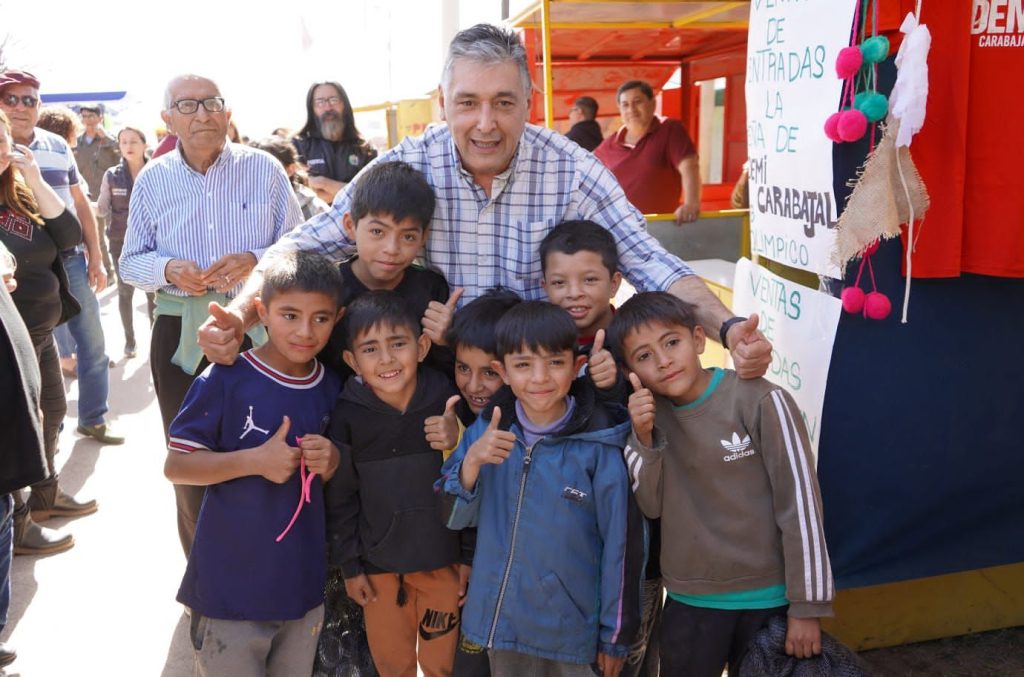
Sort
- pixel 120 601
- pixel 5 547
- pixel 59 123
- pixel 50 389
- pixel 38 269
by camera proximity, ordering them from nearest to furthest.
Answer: pixel 5 547 → pixel 120 601 → pixel 38 269 → pixel 50 389 → pixel 59 123

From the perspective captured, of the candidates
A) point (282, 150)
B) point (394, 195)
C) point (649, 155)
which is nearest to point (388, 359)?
point (394, 195)

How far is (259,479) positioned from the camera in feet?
6.97

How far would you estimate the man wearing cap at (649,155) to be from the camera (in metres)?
6.12

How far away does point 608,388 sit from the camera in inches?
83.8

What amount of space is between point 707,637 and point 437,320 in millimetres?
1114

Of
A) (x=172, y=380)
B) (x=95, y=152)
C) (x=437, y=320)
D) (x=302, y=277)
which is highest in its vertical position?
(x=95, y=152)

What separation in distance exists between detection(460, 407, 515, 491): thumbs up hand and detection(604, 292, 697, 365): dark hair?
391 millimetres

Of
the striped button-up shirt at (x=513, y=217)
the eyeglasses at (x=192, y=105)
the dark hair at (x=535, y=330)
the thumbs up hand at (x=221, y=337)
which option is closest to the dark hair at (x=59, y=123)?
the eyeglasses at (x=192, y=105)

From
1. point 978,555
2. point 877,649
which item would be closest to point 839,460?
point 978,555

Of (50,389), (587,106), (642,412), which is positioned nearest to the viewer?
(642,412)

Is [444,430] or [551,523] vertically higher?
[444,430]

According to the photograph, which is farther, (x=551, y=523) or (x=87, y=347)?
(x=87, y=347)

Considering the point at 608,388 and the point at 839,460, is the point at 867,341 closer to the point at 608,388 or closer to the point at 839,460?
the point at 839,460

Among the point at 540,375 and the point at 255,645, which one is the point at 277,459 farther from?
the point at 540,375
